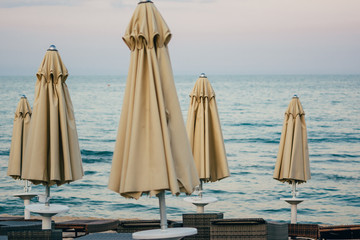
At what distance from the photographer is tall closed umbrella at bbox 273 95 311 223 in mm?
8938

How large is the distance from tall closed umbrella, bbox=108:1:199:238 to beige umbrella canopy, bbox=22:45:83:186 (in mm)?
2121

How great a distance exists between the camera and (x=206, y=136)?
7871 mm

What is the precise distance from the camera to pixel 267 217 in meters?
16.1

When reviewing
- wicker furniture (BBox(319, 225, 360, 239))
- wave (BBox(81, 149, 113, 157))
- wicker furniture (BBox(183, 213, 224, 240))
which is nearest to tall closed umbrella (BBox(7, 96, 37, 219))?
wicker furniture (BBox(183, 213, 224, 240))

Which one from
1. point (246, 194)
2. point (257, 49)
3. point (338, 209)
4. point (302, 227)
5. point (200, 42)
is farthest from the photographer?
point (200, 42)

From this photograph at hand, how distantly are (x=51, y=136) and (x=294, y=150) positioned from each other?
4.40m

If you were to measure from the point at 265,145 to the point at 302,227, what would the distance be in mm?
28914

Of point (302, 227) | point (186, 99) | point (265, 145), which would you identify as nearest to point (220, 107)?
point (186, 99)

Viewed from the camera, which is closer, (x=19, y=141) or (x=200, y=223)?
(x=200, y=223)

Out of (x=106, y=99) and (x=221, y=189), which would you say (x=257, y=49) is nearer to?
(x=106, y=99)

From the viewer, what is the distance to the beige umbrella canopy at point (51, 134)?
6.31 m

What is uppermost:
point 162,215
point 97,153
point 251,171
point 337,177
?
point 162,215

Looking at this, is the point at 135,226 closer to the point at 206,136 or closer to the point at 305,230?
the point at 206,136

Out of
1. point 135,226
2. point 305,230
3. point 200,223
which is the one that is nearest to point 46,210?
point 135,226
